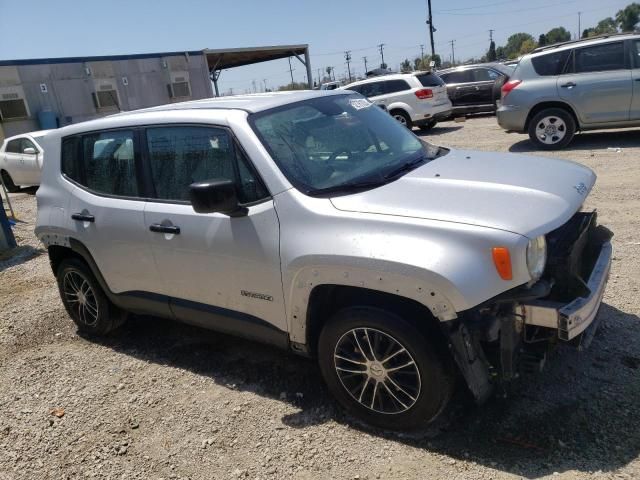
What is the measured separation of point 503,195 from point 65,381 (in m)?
3.45

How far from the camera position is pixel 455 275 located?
244 centimetres

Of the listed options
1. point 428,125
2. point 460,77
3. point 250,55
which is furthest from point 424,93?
point 250,55

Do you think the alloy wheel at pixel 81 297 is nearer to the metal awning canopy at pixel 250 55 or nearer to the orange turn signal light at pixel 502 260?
the orange turn signal light at pixel 502 260

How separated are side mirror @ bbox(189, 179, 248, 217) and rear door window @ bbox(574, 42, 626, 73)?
28.7ft

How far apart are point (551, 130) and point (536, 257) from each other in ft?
27.4

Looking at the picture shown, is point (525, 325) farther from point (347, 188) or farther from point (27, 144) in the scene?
point (27, 144)

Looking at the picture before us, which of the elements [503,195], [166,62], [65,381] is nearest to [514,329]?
[503,195]

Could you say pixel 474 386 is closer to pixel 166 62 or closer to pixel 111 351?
pixel 111 351

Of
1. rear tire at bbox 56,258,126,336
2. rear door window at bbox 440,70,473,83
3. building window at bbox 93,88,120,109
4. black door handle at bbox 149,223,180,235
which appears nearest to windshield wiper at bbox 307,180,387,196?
black door handle at bbox 149,223,180,235

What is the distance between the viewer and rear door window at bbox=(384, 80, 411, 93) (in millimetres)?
14905

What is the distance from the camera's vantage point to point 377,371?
2875 millimetres

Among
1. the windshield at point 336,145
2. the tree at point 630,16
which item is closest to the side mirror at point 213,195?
the windshield at point 336,145

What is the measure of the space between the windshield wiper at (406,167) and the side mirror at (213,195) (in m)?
0.94

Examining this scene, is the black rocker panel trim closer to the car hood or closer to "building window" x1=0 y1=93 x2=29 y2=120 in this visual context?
the car hood
